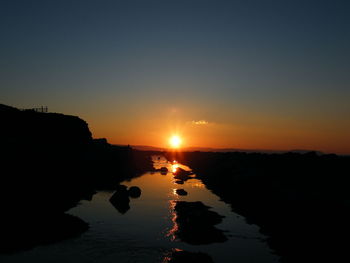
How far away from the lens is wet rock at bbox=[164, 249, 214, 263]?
2498 centimetres

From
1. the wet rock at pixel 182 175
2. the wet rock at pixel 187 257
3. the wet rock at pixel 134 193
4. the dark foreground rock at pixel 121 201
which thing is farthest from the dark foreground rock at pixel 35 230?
the wet rock at pixel 182 175

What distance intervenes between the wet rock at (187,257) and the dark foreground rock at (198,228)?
4055 mm

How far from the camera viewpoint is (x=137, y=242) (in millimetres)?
30984

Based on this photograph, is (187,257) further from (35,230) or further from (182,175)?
(182,175)

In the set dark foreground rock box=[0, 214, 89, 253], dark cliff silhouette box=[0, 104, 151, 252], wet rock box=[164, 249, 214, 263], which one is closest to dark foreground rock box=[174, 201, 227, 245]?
wet rock box=[164, 249, 214, 263]

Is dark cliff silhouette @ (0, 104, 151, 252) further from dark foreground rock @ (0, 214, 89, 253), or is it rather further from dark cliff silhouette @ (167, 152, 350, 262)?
dark cliff silhouette @ (167, 152, 350, 262)

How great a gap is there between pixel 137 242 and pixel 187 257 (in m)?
7.33

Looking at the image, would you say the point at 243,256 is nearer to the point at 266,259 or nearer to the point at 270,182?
the point at 266,259

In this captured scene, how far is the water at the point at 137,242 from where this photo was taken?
26578 millimetres

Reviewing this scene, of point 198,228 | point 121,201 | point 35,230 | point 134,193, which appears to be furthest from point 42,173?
point 198,228

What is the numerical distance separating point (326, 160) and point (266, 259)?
2564 inches

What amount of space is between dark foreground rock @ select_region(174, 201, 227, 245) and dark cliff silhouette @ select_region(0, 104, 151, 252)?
1134 cm

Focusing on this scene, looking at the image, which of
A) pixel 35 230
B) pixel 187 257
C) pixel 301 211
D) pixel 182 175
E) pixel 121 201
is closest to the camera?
pixel 187 257

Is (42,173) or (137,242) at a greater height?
(42,173)
